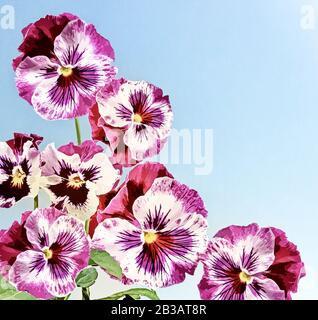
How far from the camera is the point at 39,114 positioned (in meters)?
0.68

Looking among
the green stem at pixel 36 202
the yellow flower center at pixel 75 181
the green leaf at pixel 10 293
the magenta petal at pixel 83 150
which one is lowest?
the green leaf at pixel 10 293

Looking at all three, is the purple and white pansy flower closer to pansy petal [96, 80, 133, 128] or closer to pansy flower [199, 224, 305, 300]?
pansy petal [96, 80, 133, 128]

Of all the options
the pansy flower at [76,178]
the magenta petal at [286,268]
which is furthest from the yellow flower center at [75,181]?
the magenta petal at [286,268]

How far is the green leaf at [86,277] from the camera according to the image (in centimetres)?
67

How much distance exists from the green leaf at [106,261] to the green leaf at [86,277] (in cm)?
2

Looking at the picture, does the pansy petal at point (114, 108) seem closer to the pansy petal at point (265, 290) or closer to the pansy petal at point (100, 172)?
the pansy petal at point (100, 172)

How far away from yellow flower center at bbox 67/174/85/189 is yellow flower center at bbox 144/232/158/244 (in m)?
0.08

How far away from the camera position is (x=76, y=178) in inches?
25.8

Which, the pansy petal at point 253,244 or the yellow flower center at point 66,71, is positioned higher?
the yellow flower center at point 66,71
